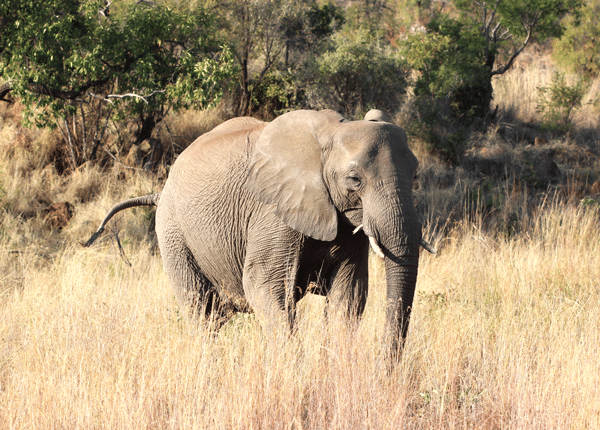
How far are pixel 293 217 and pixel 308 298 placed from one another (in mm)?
1861

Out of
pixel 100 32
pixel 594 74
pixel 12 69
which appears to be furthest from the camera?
pixel 594 74

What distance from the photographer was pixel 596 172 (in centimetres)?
1167

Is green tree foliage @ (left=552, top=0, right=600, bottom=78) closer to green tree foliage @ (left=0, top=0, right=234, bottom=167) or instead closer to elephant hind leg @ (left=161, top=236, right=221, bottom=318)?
green tree foliage @ (left=0, top=0, right=234, bottom=167)

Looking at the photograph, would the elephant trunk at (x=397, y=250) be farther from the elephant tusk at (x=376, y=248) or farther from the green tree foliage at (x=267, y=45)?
the green tree foliage at (x=267, y=45)

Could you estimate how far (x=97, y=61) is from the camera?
895cm

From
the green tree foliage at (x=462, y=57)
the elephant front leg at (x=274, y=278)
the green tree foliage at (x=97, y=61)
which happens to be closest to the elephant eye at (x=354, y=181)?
the elephant front leg at (x=274, y=278)

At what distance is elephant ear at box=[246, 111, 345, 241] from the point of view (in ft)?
12.9

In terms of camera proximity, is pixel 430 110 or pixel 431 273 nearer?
pixel 431 273

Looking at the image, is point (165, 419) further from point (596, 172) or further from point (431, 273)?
point (596, 172)

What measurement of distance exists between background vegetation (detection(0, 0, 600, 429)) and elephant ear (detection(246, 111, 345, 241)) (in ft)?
2.23

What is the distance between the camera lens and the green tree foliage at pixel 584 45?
57.3 feet

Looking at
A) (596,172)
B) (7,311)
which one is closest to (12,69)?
(7,311)

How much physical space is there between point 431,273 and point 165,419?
4019 mm

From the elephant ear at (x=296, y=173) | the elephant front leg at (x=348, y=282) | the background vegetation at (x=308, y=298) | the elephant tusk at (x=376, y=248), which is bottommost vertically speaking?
the background vegetation at (x=308, y=298)
